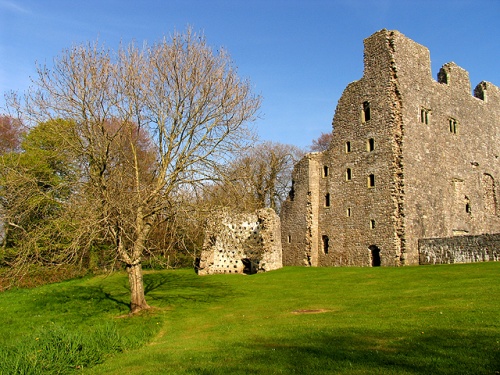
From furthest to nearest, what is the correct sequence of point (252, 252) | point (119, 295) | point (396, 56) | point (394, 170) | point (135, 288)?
point (396, 56), point (394, 170), point (252, 252), point (119, 295), point (135, 288)

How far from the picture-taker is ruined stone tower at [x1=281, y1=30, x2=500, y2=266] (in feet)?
95.8

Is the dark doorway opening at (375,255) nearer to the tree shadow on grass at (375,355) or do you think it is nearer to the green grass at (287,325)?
the green grass at (287,325)

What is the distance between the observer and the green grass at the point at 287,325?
7684 millimetres

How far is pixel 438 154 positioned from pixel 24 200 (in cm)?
2602

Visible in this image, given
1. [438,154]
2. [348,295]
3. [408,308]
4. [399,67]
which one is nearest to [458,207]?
[438,154]

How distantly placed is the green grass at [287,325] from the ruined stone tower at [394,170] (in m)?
8.89

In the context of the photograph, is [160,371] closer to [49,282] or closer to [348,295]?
[348,295]

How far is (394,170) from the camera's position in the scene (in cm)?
2900

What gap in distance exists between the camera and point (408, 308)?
1188cm

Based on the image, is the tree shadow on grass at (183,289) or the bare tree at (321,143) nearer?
A: the tree shadow on grass at (183,289)

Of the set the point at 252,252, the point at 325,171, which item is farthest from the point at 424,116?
the point at 252,252

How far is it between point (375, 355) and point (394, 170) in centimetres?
2262

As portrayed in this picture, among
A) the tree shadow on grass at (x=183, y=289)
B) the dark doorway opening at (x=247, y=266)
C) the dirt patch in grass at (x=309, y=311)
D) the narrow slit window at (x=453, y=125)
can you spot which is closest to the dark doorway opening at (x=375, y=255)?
the dark doorway opening at (x=247, y=266)

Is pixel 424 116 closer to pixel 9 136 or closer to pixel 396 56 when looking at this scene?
pixel 396 56
